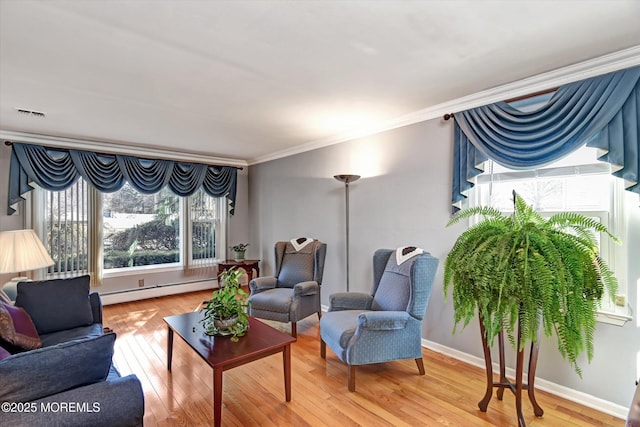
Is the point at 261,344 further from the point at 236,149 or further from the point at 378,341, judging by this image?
→ the point at 236,149

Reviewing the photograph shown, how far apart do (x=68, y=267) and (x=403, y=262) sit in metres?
4.52

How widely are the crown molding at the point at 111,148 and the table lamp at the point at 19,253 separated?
1944 millimetres

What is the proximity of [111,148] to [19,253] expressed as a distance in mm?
2291

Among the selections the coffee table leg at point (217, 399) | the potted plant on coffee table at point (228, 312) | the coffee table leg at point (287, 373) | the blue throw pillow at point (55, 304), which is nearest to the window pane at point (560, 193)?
the coffee table leg at point (287, 373)

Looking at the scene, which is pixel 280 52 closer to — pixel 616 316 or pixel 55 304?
pixel 55 304

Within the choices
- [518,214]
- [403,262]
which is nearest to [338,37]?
[518,214]

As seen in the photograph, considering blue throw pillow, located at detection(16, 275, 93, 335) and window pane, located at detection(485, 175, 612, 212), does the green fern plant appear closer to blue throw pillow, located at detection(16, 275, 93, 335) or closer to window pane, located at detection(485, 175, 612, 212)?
window pane, located at detection(485, 175, 612, 212)

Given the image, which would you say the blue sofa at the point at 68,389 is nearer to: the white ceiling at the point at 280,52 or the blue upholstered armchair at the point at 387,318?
the blue upholstered armchair at the point at 387,318

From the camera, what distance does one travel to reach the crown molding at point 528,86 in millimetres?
1980

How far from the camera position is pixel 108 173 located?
437 cm

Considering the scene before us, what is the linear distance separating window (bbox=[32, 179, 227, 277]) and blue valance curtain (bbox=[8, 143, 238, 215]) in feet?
0.76

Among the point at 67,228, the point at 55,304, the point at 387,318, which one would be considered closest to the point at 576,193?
the point at 387,318

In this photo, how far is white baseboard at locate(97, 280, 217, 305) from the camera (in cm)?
457

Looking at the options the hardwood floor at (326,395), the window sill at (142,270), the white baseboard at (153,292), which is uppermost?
the window sill at (142,270)
